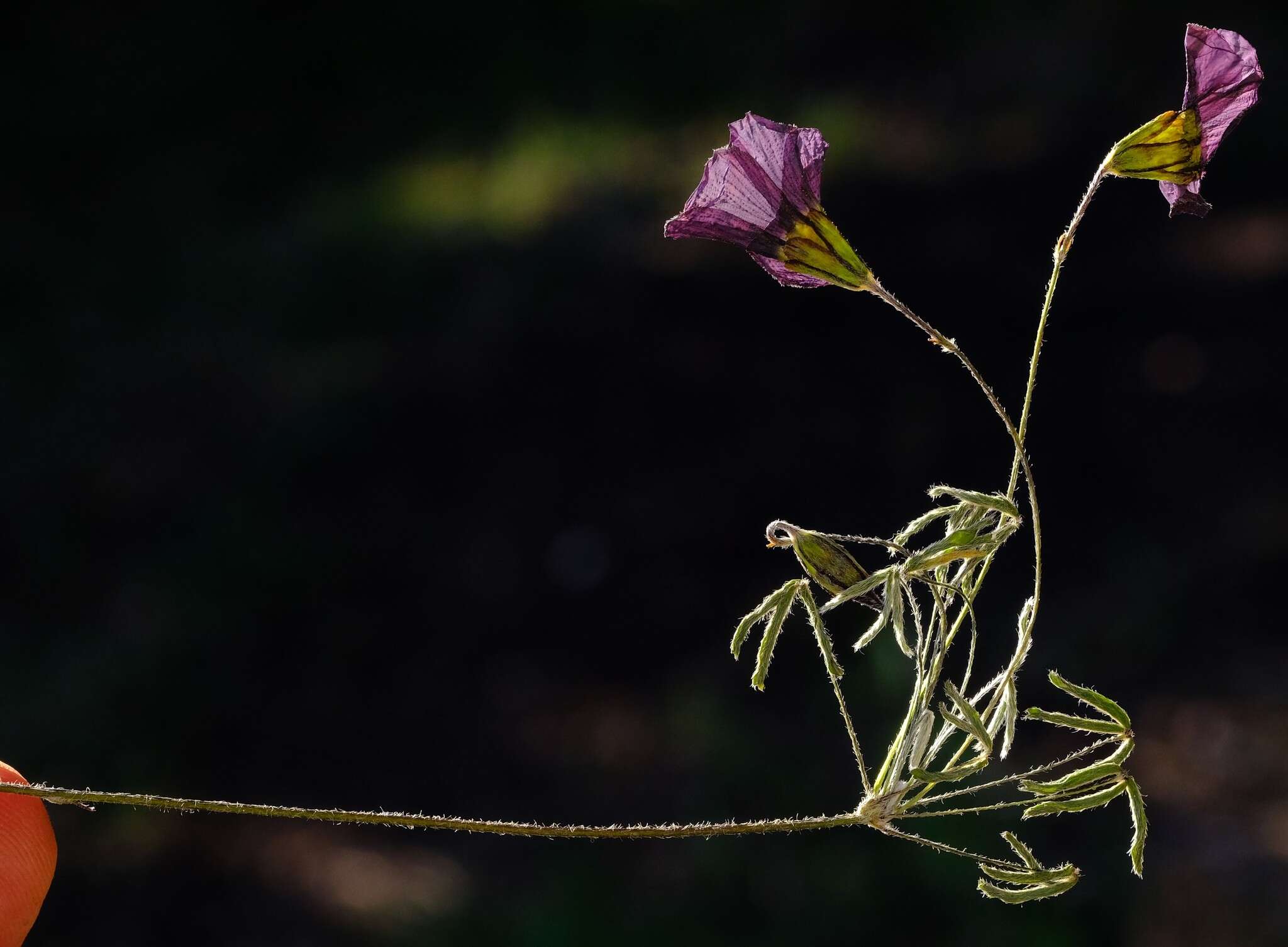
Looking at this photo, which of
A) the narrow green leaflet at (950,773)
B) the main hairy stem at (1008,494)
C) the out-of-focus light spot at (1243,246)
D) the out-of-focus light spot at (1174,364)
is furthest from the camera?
the out-of-focus light spot at (1243,246)

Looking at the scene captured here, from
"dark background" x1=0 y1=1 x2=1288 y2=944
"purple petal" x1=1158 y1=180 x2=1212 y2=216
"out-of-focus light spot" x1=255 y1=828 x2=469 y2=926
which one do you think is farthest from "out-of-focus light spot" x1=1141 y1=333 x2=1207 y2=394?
"purple petal" x1=1158 y1=180 x2=1212 y2=216

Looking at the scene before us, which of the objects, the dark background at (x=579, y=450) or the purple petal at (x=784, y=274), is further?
the dark background at (x=579, y=450)

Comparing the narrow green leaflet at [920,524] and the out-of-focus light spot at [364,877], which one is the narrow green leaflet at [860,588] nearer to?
the narrow green leaflet at [920,524]

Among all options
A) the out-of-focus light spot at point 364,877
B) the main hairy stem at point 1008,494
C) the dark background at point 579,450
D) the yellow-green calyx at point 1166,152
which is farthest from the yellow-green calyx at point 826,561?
the out-of-focus light spot at point 364,877

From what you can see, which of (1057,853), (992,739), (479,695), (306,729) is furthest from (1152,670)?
(992,739)

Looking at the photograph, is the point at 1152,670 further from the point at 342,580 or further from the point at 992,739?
the point at 992,739

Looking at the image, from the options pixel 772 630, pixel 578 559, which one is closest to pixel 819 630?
pixel 772 630
